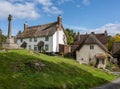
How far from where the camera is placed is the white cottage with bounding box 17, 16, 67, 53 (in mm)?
75625

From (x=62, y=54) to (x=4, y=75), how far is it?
49979mm

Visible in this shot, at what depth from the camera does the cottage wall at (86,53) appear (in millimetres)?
68312

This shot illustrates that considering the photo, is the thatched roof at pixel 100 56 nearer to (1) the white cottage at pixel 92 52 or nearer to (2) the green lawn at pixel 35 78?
(1) the white cottage at pixel 92 52

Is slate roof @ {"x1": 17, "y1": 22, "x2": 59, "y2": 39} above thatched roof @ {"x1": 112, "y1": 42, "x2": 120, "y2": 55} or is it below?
above

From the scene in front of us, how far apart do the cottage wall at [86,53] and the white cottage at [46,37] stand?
9.36 m

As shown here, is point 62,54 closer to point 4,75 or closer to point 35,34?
point 35,34

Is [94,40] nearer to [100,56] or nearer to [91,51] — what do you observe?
[91,51]

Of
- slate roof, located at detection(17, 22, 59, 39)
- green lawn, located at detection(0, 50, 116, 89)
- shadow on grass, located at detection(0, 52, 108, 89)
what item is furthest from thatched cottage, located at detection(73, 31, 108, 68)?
green lawn, located at detection(0, 50, 116, 89)

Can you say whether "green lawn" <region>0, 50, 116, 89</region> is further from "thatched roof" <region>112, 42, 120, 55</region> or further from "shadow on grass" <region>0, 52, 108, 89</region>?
"thatched roof" <region>112, 42, 120, 55</region>

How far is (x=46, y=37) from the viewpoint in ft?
252

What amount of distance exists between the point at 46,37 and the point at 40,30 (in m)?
5.33

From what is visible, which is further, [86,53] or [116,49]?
[116,49]

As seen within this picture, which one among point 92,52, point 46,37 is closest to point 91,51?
point 92,52

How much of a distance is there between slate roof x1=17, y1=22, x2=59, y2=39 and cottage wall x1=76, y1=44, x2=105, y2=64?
11001 mm
